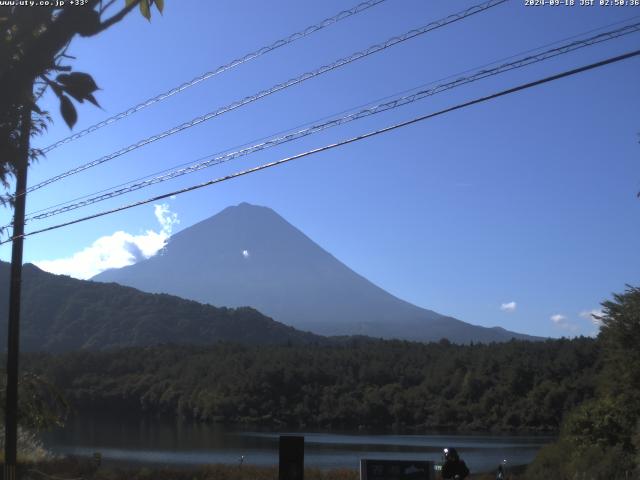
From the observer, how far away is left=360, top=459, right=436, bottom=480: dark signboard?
10.4 meters

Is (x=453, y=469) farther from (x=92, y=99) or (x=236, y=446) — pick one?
(x=236, y=446)

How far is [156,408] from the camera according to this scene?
94.7m

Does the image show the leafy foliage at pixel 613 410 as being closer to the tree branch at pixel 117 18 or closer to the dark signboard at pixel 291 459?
the dark signboard at pixel 291 459

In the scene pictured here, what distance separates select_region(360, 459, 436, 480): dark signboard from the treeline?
218ft

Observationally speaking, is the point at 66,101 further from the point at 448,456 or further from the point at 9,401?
the point at 9,401

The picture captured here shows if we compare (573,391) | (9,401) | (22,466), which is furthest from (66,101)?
→ (573,391)

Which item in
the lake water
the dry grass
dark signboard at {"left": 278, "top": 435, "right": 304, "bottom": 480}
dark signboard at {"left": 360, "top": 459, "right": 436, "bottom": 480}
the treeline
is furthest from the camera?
the treeline

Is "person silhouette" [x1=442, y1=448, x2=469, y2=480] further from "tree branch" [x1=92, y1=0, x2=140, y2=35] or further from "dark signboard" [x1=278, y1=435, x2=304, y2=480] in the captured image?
"tree branch" [x1=92, y1=0, x2=140, y2=35]

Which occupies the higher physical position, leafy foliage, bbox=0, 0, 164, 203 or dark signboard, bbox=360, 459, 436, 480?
leafy foliage, bbox=0, 0, 164, 203

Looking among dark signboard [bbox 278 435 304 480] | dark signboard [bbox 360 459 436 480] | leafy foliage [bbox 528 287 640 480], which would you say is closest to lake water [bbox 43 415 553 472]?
leafy foliage [bbox 528 287 640 480]

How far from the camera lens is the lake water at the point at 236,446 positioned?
1722 inches

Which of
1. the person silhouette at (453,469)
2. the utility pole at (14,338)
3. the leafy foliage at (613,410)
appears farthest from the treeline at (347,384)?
the person silhouette at (453,469)

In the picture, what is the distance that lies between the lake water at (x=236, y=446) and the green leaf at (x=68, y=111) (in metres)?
33.8

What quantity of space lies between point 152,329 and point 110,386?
1695 inches
